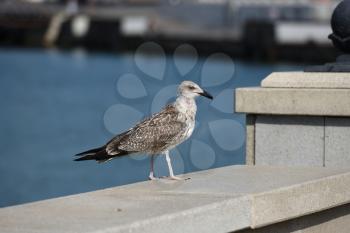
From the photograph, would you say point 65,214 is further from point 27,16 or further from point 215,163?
point 27,16

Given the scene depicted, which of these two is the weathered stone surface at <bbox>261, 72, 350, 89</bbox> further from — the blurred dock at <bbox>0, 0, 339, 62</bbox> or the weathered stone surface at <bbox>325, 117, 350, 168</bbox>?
the blurred dock at <bbox>0, 0, 339, 62</bbox>

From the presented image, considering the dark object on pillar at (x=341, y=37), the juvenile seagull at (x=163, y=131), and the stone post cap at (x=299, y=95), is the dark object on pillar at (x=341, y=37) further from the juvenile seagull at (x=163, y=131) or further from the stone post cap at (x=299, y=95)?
the juvenile seagull at (x=163, y=131)

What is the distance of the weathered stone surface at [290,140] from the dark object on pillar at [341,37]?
0.67 metres

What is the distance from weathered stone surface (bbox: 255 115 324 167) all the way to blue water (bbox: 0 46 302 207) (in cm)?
120

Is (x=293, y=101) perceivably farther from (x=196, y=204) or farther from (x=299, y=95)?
(x=196, y=204)

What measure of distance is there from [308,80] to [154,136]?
65.2 inches

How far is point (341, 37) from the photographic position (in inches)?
372

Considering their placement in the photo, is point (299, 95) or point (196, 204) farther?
point (299, 95)

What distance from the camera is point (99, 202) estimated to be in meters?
6.45

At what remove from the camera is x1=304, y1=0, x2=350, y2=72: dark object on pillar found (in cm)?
934

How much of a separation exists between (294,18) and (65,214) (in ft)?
356

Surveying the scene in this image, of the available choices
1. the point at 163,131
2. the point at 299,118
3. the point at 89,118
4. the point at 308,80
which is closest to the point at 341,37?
the point at 308,80

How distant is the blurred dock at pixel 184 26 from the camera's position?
97312 millimetres

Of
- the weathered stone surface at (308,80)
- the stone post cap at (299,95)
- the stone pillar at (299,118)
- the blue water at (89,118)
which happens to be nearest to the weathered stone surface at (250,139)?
the stone pillar at (299,118)
